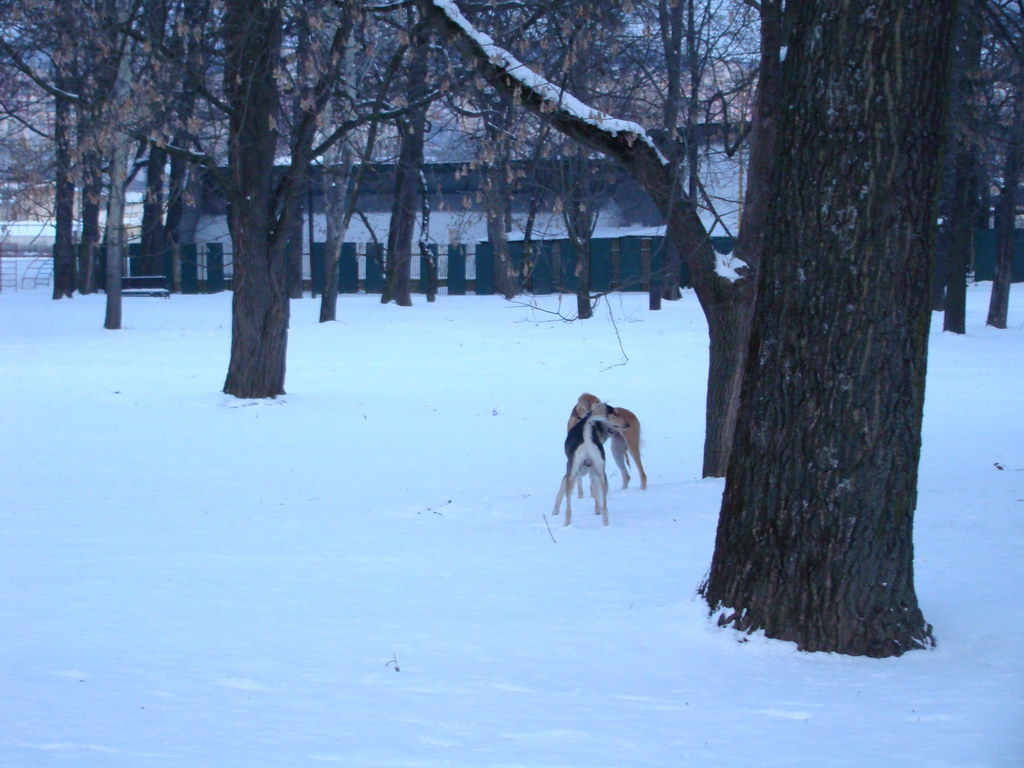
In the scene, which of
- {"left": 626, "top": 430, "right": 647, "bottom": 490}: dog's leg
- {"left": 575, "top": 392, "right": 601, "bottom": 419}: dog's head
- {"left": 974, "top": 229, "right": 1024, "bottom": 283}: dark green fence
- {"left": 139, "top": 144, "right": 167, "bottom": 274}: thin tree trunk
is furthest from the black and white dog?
{"left": 974, "top": 229, "right": 1024, "bottom": 283}: dark green fence

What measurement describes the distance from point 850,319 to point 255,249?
12.2m

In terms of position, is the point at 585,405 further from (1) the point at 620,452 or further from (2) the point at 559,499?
(2) the point at 559,499

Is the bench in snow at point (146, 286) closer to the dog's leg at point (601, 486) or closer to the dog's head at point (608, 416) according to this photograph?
the dog's head at point (608, 416)

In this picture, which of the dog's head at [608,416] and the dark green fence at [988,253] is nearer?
the dog's head at [608,416]

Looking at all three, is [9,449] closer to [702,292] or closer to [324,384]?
[324,384]

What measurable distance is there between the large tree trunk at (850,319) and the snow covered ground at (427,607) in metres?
0.39

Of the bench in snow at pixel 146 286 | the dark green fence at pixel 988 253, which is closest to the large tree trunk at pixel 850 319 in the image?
the dark green fence at pixel 988 253

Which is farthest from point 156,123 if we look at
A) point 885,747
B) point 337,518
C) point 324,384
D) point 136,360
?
point 885,747

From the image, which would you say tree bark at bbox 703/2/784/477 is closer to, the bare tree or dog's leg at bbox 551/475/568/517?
the bare tree

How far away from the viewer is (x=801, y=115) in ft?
17.8

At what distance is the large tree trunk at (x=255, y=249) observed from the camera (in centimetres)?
1580

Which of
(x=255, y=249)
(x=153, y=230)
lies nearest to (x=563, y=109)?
(x=255, y=249)

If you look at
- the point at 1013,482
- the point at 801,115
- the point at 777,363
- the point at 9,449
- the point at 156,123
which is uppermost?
the point at 156,123

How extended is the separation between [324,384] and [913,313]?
1479 cm
